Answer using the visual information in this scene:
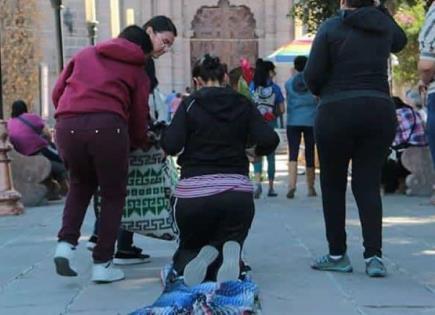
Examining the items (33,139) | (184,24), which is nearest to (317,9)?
(33,139)

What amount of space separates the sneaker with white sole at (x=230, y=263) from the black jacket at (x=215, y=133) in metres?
0.46

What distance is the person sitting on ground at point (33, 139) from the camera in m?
11.5

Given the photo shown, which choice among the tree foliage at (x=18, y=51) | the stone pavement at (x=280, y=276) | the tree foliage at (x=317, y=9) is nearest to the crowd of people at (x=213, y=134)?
the stone pavement at (x=280, y=276)

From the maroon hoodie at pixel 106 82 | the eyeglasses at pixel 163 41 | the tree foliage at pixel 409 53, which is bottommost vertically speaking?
the tree foliage at pixel 409 53

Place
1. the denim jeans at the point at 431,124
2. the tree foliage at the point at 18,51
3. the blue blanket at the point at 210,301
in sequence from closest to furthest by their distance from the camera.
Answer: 1. the blue blanket at the point at 210,301
2. the denim jeans at the point at 431,124
3. the tree foliage at the point at 18,51

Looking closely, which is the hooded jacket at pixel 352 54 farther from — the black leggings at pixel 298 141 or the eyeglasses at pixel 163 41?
the black leggings at pixel 298 141

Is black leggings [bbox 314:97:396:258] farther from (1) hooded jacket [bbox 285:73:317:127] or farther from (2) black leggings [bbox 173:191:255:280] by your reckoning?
(1) hooded jacket [bbox 285:73:317:127]

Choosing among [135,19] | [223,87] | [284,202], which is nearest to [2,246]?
[223,87]

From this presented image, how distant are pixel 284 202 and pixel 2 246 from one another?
4.18 metres

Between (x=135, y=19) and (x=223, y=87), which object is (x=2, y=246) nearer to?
(x=223, y=87)

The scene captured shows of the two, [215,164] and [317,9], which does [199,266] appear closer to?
[215,164]

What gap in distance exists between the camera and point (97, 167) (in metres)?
5.35

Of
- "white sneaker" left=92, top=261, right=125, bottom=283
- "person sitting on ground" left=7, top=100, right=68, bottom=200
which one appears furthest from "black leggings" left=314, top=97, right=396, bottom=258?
"person sitting on ground" left=7, top=100, right=68, bottom=200

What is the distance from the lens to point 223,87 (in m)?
5.15
